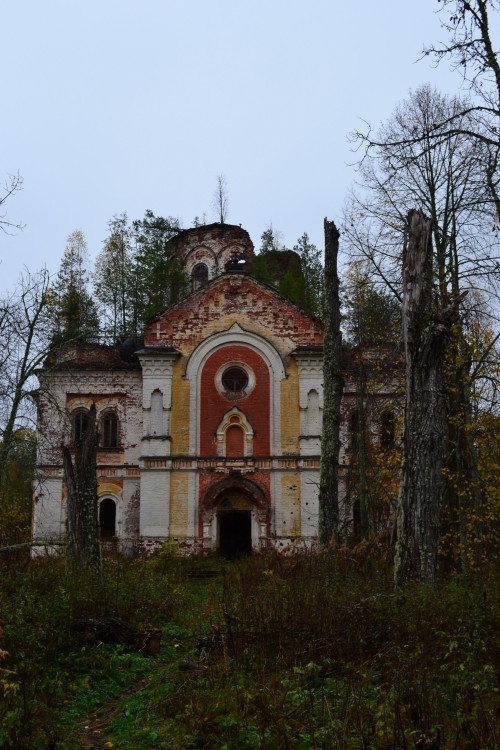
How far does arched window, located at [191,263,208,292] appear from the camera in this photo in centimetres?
3478

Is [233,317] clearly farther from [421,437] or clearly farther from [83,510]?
[421,437]

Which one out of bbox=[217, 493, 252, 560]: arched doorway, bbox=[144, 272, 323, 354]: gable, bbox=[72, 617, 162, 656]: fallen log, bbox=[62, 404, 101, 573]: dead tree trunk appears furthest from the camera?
bbox=[144, 272, 323, 354]: gable

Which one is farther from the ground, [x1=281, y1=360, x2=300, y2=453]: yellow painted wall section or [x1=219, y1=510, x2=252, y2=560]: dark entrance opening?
[x1=281, y1=360, x2=300, y2=453]: yellow painted wall section

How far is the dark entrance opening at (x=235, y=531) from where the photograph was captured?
26.5m

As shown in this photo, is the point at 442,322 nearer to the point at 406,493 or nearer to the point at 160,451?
the point at 406,493

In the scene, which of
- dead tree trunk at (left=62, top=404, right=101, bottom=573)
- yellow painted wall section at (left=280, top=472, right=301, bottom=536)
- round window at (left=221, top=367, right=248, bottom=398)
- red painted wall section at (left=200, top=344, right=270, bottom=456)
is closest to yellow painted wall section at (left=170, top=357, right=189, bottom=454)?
red painted wall section at (left=200, top=344, right=270, bottom=456)

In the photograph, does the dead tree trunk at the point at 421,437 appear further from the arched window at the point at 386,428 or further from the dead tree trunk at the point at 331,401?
the arched window at the point at 386,428

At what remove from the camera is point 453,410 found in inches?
632

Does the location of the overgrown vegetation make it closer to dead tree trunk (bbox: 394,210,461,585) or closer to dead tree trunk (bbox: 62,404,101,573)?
dead tree trunk (bbox: 394,210,461,585)

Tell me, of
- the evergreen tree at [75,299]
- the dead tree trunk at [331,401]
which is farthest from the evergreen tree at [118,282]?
the dead tree trunk at [331,401]

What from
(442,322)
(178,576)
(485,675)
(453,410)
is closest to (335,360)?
(453,410)

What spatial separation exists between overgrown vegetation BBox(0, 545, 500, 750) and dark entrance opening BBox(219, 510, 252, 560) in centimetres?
1558

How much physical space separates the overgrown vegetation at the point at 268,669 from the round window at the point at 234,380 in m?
16.0

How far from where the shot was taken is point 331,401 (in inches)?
570
